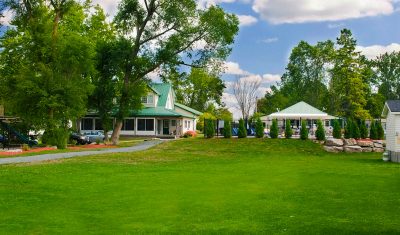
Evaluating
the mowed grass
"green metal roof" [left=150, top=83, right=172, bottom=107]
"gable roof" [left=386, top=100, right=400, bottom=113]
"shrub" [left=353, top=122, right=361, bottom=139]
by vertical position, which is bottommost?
the mowed grass

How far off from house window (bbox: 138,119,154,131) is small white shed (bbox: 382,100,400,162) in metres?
33.9

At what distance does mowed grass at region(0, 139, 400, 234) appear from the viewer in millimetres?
8914

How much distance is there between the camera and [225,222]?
30.6ft

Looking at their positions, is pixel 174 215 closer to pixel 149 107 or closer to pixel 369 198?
pixel 369 198

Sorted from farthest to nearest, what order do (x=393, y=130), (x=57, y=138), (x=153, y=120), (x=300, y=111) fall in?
(x=153, y=120), (x=300, y=111), (x=57, y=138), (x=393, y=130)

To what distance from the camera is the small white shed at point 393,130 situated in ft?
82.8

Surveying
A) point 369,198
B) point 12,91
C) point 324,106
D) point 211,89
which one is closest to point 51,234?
point 369,198

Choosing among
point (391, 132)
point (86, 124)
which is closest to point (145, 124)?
point (86, 124)

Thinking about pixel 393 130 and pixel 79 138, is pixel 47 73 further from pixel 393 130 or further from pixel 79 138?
pixel 393 130

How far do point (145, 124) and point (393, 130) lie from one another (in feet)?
116

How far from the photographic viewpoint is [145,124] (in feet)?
187

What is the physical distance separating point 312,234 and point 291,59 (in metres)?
74.3

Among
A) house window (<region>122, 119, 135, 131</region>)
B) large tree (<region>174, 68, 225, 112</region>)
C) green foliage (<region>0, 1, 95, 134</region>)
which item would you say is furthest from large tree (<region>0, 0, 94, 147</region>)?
large tree (<region>174, 68, 225, 112</region>)

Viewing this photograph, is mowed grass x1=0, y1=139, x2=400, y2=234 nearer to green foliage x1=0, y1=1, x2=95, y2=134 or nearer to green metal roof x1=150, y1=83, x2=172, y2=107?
green foliage x1=0, y1=1, x2=95, y2=134
